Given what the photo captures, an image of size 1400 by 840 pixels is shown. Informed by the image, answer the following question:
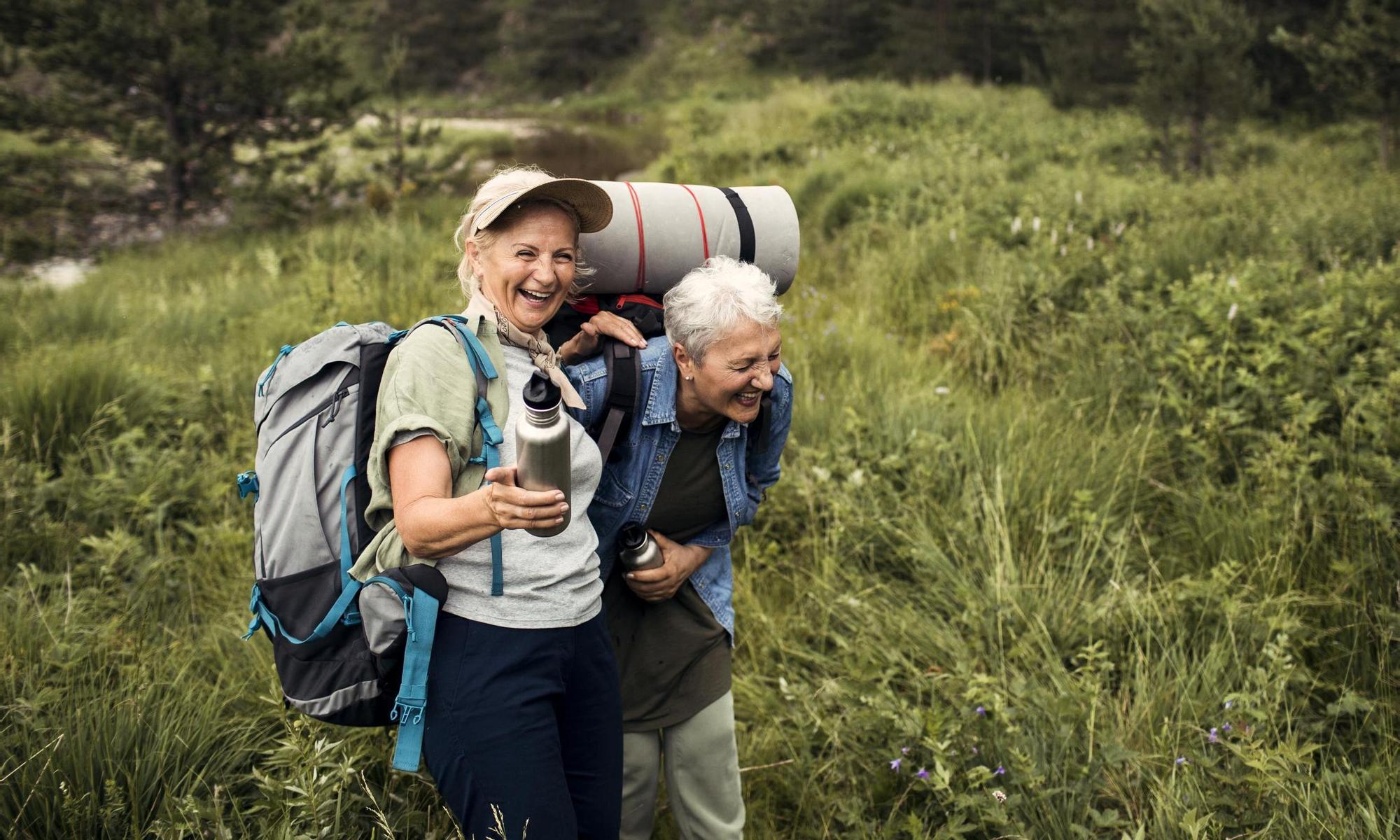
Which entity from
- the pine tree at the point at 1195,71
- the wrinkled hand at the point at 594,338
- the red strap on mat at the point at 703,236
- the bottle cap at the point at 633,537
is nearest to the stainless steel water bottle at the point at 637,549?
the bottle cap at the point at 633,537

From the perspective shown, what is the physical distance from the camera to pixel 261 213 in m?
12.4

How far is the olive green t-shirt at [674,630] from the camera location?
2.41m

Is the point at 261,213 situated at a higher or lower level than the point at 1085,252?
lower

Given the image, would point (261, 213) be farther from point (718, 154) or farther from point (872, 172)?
point (872, 172)

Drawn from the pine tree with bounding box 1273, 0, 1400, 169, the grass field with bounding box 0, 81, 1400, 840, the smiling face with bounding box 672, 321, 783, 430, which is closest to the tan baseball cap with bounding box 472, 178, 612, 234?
the smiling face with bounding box 672, 321, 783, 430

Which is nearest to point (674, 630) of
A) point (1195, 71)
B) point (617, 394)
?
point (617, 394)

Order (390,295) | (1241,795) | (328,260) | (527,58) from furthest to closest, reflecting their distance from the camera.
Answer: (527,58) → (328,260) → (390,295) → (1241,795)

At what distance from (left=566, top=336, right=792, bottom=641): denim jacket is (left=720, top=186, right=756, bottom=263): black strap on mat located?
1.12ft

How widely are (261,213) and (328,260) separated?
4852mm

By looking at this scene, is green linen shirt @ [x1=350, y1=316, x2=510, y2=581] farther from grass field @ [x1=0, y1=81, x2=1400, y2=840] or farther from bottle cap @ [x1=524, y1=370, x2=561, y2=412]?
grass field @ [x1=0, y1=81, x2=1400, y2=840]

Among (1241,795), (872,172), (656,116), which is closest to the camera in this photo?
(1241,795)

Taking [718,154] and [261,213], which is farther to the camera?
[718,154]

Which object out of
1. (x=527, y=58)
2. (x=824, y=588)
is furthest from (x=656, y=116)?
(x=824, y=588)

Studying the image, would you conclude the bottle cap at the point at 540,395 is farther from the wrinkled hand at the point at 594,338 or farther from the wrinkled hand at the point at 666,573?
the wrinkled hand at the point at 666,573
